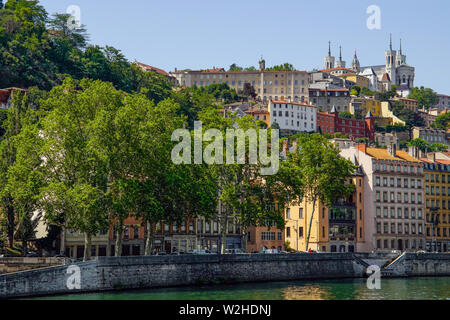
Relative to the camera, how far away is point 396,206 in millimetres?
107125

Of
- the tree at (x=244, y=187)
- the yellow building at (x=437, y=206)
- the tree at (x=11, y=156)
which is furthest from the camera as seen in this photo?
the yellow building at (x=437, y=206)

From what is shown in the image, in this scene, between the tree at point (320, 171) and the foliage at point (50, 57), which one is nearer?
the tree at point (320, 171)

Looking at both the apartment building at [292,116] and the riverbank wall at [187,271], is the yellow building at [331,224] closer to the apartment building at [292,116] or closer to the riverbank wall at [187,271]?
the riverbank wall at [187,271]

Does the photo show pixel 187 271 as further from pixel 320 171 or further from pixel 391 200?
pixel 391 200

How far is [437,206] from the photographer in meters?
114

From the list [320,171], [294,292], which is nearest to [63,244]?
[294,292]

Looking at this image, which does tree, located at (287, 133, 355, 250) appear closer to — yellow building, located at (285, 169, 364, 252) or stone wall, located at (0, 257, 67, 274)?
yellow building, located at (285, 169, 364, 252)

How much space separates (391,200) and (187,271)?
49.7 m

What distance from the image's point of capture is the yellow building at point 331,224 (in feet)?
326

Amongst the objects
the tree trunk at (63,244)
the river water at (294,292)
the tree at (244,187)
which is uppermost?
the tree at (244,187)

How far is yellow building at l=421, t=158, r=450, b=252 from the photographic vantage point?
11256 centimetres

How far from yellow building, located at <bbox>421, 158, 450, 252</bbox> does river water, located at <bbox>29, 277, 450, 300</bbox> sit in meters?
39.6

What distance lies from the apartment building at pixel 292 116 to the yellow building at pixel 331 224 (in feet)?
269

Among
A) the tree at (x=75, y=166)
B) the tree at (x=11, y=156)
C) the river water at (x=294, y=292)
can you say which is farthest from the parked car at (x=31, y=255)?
the river water at (x=294, y=292)
